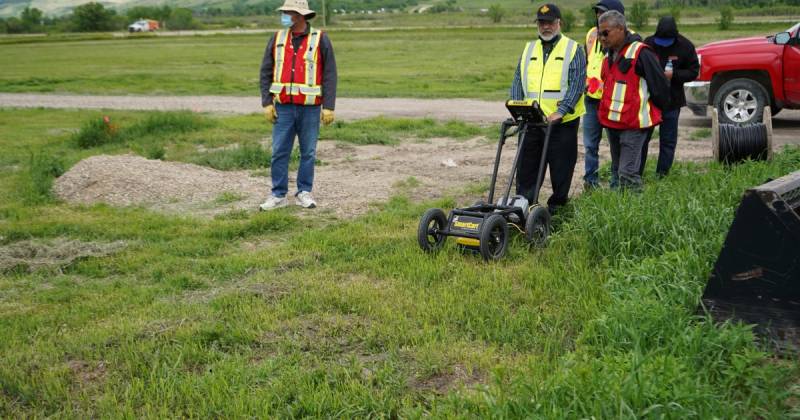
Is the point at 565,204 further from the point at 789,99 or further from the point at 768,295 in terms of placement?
the point at 789,99

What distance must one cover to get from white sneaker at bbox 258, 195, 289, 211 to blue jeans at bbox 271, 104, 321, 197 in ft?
0.24

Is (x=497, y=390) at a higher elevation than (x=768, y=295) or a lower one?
lower

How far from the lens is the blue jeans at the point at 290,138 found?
353 inches

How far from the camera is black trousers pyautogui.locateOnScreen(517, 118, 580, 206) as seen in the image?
739 cm

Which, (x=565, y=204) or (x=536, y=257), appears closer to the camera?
(x=536, y=257)

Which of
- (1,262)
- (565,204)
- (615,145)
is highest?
(615,145)

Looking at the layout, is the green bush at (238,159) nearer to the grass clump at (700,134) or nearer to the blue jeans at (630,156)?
the blue jeans at (630,156)

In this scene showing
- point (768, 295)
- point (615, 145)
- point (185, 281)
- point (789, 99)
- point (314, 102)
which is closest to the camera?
point (768, 295)

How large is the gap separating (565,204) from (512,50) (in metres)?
34.9

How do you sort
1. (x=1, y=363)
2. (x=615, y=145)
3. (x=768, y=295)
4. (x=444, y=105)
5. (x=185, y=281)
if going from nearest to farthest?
(x=768, y=295), (x=1, y=363), (x=185, y=281), (x=615, y=145), (x=444, y=105)

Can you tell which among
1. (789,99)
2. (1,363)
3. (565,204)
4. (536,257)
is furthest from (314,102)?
(789,99)

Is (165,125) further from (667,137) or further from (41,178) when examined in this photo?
(667,137)

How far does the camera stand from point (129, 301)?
19.2 feet

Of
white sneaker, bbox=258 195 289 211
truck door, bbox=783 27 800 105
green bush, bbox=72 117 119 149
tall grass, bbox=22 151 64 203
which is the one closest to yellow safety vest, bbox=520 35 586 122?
white sneaker, bbox=258 195 289 211
